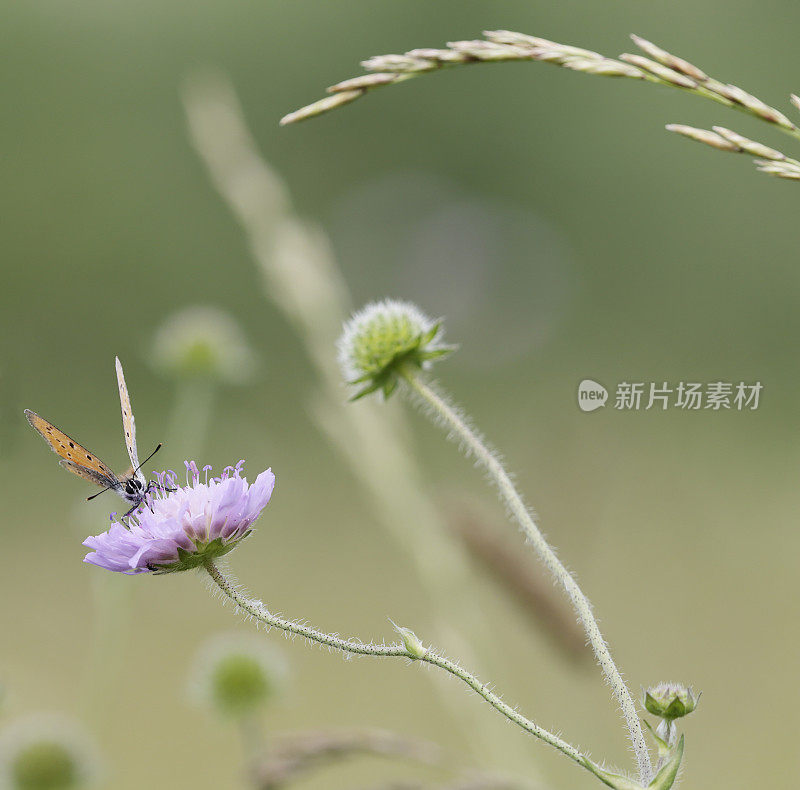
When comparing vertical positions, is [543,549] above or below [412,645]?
above

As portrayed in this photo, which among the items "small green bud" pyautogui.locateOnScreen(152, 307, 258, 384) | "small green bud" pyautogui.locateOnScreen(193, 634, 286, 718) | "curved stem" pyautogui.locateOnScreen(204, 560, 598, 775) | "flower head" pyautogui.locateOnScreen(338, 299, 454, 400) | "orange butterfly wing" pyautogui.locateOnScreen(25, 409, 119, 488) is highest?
"small green bud" pyautogui.locateOnScreen(152, 307, 258, 384)

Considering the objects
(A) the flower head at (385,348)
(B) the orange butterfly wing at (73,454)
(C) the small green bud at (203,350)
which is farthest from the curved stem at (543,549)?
(C) the small green bud at (203,350)

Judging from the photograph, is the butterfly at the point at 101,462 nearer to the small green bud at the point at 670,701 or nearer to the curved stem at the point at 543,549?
the curved stem at the point at 543,549

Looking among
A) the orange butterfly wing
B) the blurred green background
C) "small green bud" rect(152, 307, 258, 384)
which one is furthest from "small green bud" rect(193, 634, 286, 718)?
the orange butterfly wing

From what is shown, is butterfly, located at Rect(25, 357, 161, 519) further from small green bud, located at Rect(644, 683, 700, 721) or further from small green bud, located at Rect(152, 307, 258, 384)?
small green bud, located at Rect(152, 307, 258, 384)

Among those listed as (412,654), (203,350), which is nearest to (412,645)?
(412,654)

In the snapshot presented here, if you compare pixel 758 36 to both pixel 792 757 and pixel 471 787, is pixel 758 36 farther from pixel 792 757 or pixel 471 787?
pixel 471 787

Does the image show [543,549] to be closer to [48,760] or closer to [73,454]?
[73,454]
